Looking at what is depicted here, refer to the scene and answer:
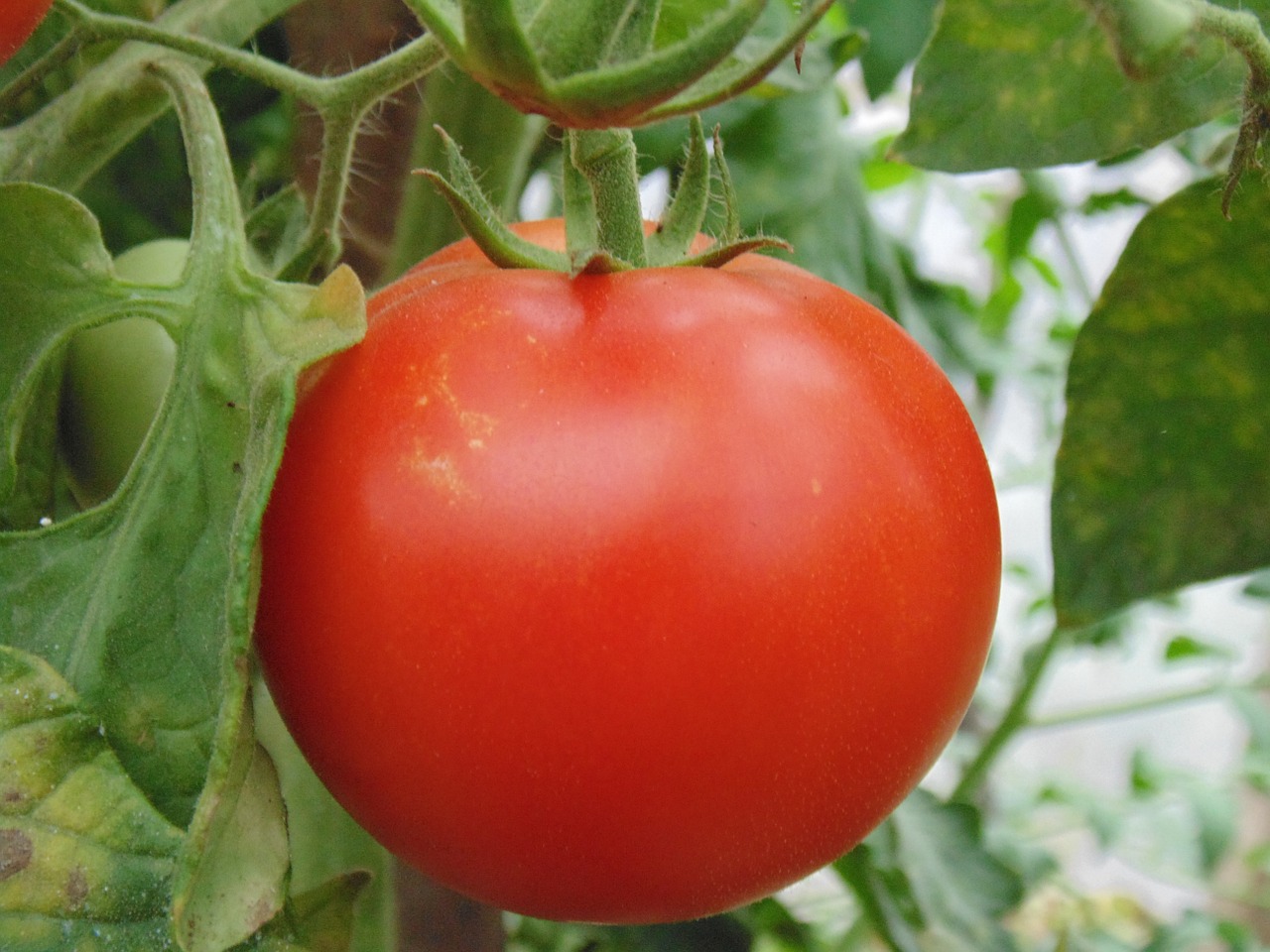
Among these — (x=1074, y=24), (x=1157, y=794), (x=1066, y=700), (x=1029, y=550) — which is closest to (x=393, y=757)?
(x=1074, y=24)

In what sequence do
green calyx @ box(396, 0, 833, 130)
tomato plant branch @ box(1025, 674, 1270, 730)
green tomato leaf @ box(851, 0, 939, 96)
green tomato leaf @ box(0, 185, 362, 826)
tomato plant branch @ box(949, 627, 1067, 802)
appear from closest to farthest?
green calyx @ box(396, 0, 833, 130)
green tomato leaf @ box(0, 185, 362, 826)
green tomato leaf @ box(851, 0, 939, 96)
tomato plant branch @ box(949, 627, 1067, 802)
tomato plant branch @ box(1025, 674, 1270, 730)

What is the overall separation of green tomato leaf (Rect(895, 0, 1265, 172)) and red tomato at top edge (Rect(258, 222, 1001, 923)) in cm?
13

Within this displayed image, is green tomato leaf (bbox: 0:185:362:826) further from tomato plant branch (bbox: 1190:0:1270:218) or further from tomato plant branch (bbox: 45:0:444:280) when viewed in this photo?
tomato plant branch (bbox: 1190:0:1270:218)

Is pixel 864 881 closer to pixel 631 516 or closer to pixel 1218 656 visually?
pixel 631 516

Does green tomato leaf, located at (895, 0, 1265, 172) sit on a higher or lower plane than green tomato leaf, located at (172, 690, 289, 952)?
higher

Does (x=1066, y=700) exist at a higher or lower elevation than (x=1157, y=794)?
lower

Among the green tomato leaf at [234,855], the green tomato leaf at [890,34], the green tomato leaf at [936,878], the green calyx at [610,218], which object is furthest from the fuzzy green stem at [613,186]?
the green tomato leaf at [936,878]

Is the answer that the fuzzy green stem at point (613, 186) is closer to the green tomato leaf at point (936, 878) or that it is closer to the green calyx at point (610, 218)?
the green calyx at point (610, 218)

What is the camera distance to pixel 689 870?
0.42 metres

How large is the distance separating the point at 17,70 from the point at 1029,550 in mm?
2128

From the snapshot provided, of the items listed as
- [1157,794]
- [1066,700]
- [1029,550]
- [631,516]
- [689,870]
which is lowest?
[1066,700]

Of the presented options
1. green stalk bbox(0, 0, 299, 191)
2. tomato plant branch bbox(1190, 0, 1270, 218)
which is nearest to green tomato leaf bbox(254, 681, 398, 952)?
green stalk bbox(0, 0, 299, 191)

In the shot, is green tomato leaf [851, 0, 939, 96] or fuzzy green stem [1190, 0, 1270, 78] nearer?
fuzzy green stem [1190, 0, 1270, 78]

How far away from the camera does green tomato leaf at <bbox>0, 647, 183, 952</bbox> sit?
1.31 ft
